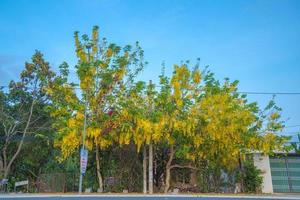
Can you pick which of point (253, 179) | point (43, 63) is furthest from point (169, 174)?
point (43, 63)

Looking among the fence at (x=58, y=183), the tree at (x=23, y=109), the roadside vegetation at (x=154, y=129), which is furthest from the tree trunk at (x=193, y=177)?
the tree at (x=23, y=109)

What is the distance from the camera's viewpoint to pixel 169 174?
17797mm

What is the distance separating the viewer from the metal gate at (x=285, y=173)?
1920cm

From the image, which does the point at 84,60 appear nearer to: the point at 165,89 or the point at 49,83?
the point at 49,83

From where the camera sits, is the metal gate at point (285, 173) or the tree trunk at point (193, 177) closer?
the tree trunk at point (193, 177)

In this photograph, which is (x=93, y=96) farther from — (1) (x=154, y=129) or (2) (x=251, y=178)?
(2) (x=251, y=178)

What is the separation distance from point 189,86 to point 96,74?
5724 mm

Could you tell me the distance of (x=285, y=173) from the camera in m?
19.4

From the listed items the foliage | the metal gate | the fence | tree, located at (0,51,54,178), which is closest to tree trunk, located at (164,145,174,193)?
the foliage

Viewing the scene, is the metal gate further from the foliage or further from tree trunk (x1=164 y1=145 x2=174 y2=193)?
tree trunk (x1=164 y1=145 x2=174 y2=193)

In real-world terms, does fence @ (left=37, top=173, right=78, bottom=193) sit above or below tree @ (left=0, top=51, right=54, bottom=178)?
below

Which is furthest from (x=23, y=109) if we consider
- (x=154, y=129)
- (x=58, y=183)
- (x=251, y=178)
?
(x=251, y=178)

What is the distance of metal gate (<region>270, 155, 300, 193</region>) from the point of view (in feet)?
63.0

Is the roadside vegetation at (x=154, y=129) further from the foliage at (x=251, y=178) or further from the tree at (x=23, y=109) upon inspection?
the tree at (x=23, y=109)
